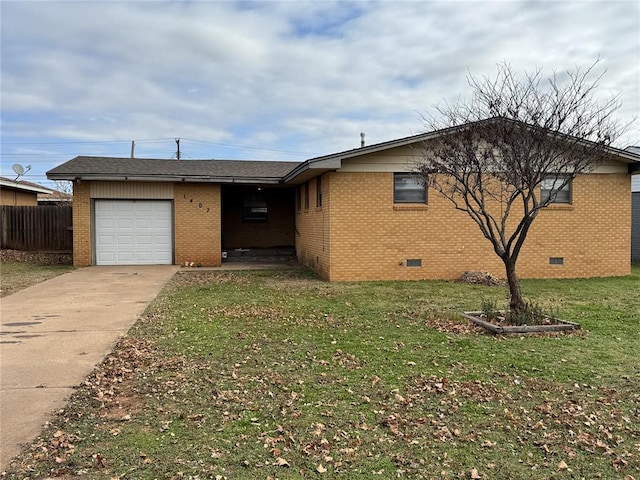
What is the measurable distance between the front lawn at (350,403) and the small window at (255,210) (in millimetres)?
13063

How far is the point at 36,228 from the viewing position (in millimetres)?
19578

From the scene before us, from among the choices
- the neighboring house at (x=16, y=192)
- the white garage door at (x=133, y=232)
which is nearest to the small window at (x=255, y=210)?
the white garage door at (x=133, y=232)

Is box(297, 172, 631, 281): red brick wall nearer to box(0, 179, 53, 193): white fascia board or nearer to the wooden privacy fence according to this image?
the wooden privacy fence

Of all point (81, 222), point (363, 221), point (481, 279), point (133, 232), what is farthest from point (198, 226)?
point (481, 279)

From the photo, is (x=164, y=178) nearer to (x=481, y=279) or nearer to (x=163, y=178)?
(x=163, y=178)

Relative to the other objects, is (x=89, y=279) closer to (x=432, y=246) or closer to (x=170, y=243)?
(x=170, y=243)

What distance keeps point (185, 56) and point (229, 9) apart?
556 centimetres

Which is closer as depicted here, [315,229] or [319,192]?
[319,192]

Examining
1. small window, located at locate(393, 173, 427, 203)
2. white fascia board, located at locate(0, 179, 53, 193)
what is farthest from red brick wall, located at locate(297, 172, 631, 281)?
white fascia board, located at locate(0, 179, 53, 193)

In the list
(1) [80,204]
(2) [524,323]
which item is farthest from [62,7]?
(2) [524,323]

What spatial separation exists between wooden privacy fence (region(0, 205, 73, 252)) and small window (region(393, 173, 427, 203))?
42.9 ft

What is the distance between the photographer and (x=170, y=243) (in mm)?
17203

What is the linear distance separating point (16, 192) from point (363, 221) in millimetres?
19906

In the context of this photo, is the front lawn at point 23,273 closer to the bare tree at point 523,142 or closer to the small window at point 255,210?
the small window at point 255,210
